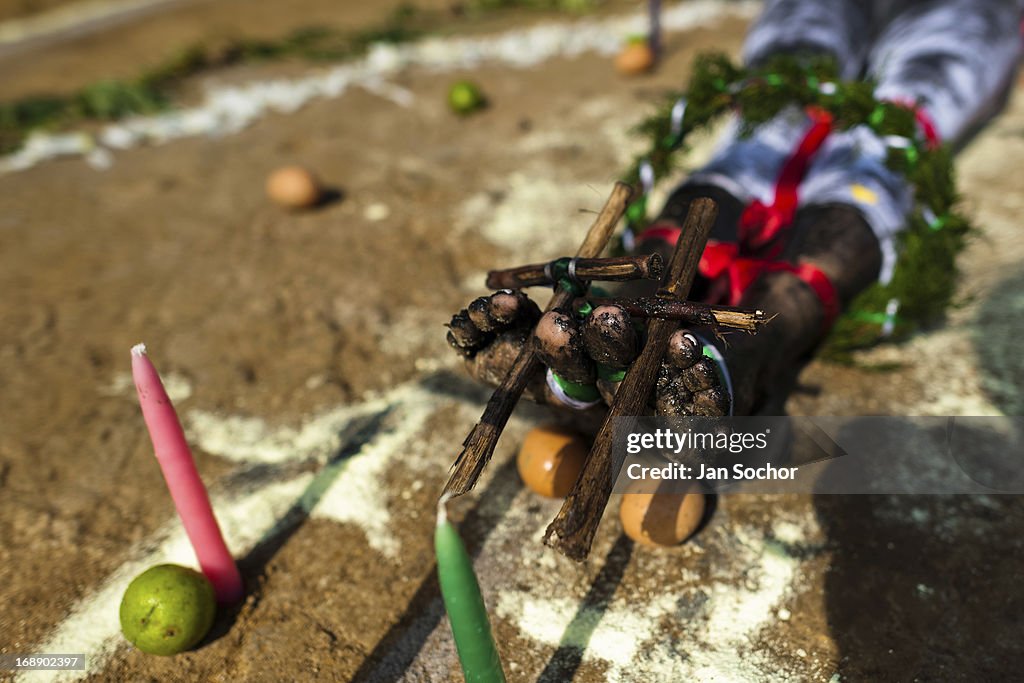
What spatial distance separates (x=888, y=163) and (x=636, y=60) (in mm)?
3882

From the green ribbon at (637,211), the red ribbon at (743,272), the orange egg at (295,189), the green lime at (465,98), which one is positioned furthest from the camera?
the green lime at (465,98)

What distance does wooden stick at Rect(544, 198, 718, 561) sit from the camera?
199cm

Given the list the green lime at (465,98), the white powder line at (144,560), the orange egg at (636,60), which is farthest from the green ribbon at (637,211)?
the orange egg at (636,60)

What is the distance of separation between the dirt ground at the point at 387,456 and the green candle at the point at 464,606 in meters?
0.57

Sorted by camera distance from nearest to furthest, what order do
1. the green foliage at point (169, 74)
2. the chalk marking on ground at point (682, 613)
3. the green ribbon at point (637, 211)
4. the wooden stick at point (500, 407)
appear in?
the wooden stick at point (500, 407)
the chalk marking on ground at point (682, 613)
the green ribbon at point (637, 211)
the green foliage at point (169, 74)

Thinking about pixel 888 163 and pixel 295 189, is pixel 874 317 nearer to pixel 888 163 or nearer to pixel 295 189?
pixel 888 163

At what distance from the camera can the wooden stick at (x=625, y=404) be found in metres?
1.99

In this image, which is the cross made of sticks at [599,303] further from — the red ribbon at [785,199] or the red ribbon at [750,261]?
the red ribbon at [785,199]

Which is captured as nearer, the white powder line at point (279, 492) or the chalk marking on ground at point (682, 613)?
the chalk marking on ground at point (682, 613)

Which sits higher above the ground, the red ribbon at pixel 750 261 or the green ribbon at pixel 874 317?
the red ribbon at pixel 750 261

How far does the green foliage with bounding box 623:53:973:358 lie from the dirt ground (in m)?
0.32

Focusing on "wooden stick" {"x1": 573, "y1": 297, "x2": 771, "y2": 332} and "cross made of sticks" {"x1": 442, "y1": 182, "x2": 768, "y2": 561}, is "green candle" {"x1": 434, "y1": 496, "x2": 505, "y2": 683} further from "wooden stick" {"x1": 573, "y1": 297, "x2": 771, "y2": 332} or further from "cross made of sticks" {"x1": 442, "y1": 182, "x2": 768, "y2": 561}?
"wooden stick" {"x1": 573, "y1": 297, "x2": 771, "y2": 332}

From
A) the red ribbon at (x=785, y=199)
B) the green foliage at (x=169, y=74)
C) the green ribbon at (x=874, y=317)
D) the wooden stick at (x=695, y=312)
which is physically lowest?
the green foliage at (x=169, y=74)

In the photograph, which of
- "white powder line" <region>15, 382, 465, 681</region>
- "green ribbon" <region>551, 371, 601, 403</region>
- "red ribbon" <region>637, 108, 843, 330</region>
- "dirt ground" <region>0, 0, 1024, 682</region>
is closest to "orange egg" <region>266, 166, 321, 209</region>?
"dirt ground" <region>0, 0, 1024, 682</region>
